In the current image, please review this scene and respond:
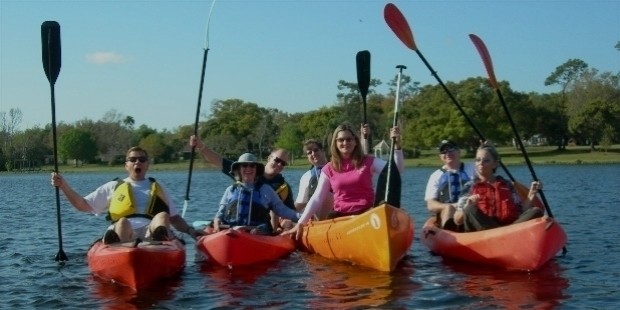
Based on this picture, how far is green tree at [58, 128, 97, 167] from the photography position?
77625 mm

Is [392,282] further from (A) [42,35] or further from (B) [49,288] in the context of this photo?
(A) [42,35]

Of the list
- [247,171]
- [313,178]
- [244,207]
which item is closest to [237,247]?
[244,207]

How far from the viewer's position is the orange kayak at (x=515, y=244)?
7.91m

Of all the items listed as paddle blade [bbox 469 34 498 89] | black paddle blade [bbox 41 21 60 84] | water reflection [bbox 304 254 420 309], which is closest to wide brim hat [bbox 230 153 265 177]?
water reflection [bbox 304 254 420 309]

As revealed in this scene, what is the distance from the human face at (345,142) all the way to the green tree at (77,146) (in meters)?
72.7

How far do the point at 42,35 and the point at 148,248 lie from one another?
3759mm

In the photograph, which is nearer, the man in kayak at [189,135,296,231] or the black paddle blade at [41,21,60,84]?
the black paddle blade at [41,21,60,84]

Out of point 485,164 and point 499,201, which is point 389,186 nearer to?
point 485,164

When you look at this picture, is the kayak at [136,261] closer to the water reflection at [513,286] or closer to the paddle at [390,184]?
the paddle at [390,184]

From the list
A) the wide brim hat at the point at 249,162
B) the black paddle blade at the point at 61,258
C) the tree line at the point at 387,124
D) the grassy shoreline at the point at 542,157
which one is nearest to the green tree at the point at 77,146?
the tree line at the point at 387,124

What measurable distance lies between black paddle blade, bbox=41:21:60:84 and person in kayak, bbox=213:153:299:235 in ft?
8.66

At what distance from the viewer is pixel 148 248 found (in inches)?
294

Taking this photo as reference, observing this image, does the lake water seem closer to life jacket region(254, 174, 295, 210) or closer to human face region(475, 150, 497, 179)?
life jacket region(254, 174, 295, 210)

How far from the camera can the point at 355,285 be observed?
305 inches
